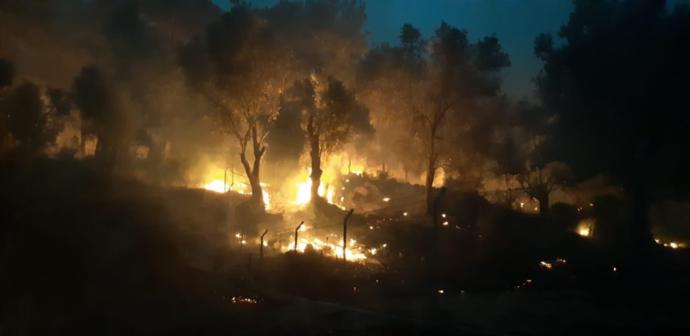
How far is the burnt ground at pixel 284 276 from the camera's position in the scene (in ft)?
56.8

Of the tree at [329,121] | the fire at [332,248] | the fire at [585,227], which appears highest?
the tree at [329,121]

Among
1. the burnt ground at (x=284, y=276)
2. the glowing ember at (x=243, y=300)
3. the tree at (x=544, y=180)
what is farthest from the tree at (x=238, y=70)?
the tree at (x=544, y=180)

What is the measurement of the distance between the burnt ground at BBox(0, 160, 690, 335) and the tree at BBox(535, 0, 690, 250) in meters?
5.06

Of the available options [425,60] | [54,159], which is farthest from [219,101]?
[425,60]

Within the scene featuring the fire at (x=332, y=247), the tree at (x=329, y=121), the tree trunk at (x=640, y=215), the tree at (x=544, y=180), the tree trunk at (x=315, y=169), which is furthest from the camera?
the tree at (x=544, y=180)

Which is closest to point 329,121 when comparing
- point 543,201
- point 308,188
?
point 308,188

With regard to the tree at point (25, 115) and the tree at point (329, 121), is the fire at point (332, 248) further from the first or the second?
the tree at point (25, 115)

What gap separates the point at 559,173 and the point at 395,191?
15.5m

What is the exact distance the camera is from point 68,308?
17.5 meters

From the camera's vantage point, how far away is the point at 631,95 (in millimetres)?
35094

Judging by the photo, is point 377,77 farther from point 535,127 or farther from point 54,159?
point 54,159

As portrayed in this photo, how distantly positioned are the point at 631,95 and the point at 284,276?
953 inches

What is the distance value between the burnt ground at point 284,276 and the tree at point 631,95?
5055mm

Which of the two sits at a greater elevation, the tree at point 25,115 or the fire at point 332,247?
the tree at point 25,115
